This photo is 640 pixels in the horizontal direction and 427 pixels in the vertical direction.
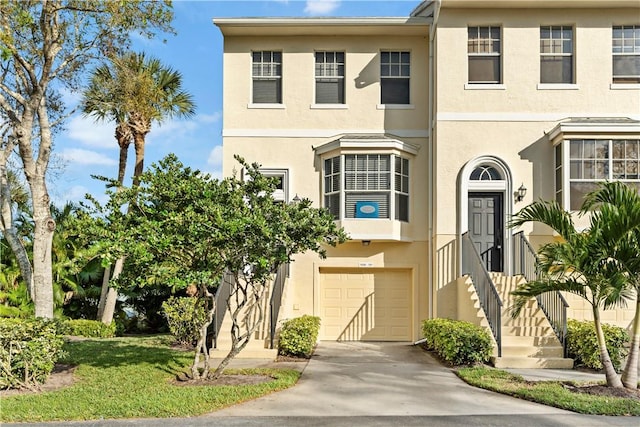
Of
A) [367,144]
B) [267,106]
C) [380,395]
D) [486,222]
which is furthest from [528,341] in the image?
[267,106]

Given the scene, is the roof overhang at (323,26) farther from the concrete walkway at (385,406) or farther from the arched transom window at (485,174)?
the concrete walkway at (385,406)

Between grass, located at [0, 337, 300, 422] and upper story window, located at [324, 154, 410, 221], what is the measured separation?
5.48 metres

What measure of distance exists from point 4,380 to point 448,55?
1181 cm

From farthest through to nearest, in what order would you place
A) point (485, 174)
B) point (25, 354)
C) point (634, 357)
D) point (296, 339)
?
1. point (485, 174)
2. point (296, 339)
3. point (25, 354)
4. point (634, 357)

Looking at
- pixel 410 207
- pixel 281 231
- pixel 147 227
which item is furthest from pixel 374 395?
pixel 410 207

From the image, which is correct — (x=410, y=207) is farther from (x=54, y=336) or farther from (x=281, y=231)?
(x=54, y=336)

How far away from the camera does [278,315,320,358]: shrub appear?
12602 mm

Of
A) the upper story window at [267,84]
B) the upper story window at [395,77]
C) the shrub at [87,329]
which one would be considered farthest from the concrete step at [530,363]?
the shrub at [87,329]

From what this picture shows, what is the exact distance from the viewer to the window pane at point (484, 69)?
15.2 meters

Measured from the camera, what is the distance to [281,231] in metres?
9.65

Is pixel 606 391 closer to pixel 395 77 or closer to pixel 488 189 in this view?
pixel 488 189

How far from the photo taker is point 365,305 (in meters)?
15.9

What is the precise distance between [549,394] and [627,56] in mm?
9985

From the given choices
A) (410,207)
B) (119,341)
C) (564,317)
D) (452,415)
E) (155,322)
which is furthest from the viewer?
(155,322)
